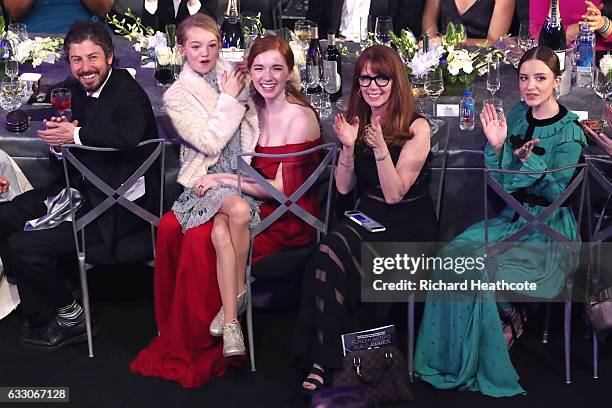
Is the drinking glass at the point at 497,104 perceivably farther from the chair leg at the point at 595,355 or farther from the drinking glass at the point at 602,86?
the chair leg at the point at 595,355

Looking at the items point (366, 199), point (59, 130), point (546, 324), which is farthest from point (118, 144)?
point (546, 324)

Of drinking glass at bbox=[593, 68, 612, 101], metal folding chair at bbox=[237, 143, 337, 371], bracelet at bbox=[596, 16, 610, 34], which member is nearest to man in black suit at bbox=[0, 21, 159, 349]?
metal folding chair at bbox=[237, 143, 337, 371]

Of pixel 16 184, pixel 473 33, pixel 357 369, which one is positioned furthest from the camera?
pixel 473 33

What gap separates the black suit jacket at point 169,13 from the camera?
5.86 metres

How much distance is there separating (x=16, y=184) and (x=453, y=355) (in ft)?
6.23

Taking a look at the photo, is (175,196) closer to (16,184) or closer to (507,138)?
(16,184)

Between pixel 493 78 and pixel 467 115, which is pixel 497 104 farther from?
pixel 493 78

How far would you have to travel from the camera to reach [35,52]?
5.13 m

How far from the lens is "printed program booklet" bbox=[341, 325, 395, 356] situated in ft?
12.3

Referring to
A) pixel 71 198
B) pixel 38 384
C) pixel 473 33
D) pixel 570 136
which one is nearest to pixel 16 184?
pixel 71 198

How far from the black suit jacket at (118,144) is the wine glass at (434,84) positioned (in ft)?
3.98

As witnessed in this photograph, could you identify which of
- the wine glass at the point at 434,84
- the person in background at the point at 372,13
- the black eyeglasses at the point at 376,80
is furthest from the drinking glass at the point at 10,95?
the person in background at the point at 372,13

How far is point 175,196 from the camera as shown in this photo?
441 cm

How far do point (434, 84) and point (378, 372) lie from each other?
1433 millimetres
